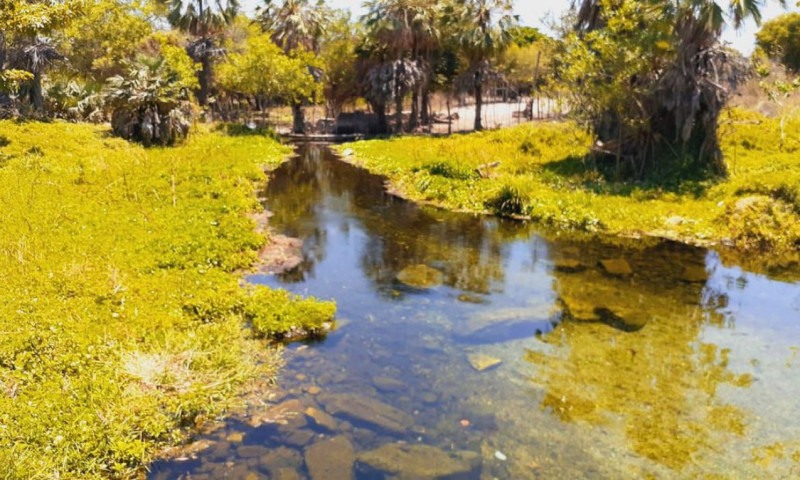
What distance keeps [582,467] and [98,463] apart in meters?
5.95

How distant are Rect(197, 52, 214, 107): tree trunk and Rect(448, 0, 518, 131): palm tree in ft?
67.5

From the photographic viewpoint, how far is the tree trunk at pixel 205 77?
49.7m

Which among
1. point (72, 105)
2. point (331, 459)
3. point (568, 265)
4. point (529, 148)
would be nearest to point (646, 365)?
point (331, 459)

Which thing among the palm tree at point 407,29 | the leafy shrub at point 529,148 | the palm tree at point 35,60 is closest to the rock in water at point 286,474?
the leafy shrub at point 529,148

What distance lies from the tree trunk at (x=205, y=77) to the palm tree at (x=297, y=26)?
5822 mm

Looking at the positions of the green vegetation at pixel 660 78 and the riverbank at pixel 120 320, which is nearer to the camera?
the riverbank at pixel 120 320

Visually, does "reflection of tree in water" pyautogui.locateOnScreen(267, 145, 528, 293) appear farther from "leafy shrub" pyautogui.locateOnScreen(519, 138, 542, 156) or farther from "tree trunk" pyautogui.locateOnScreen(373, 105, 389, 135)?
"tree trunk" pyautogui.locateOnScreen(373, 105, 389, 135)

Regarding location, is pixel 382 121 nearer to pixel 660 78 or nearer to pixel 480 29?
pixel 480 29

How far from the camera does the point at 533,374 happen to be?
9.98 meters

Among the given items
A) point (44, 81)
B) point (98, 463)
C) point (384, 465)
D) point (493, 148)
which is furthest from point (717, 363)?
point (44, 81)

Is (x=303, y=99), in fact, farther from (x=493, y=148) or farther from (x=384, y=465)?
(x=384, y=465)

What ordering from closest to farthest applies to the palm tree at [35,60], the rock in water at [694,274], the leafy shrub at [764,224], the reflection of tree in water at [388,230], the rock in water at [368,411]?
the rock in water at [368,411] < the rock in water at [694,274] < the reflection of tree in water at [388,230] < the leafy shrub at [764,224] < the palm tree at [35,60]

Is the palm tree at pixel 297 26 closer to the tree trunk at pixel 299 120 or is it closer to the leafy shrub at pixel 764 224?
the tree trunk at pixel 299 120

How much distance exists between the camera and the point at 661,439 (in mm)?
8125
